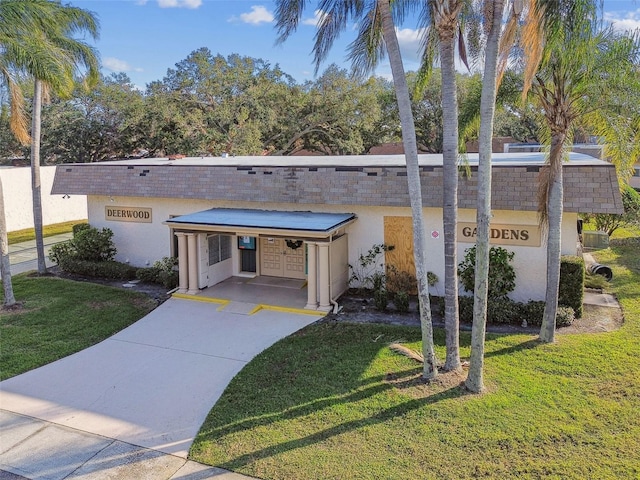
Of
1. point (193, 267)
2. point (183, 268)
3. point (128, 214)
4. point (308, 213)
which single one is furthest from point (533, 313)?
point (128, 214)

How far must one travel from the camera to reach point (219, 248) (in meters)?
16.5

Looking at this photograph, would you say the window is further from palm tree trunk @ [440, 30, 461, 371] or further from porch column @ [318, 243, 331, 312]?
palm tree trunk @ [440, 30, 461, 371]

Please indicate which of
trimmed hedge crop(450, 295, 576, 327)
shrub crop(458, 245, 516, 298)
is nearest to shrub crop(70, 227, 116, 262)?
shrub crop(458, 245, 516, 298)

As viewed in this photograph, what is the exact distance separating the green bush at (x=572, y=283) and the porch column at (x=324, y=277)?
6.04 meters

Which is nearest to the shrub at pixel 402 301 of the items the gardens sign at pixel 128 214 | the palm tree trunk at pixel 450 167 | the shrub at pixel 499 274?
the shrub at pixel 499 274

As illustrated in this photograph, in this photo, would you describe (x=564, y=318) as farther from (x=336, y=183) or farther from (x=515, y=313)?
(x=336, y=183)

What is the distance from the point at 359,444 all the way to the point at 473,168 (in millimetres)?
8623

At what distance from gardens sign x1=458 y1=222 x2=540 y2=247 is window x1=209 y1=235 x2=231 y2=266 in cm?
776

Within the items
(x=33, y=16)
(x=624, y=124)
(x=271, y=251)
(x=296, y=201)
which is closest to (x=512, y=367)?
(x=624, y=124)

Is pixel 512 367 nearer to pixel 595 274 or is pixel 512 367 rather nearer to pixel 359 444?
pixel 359 444

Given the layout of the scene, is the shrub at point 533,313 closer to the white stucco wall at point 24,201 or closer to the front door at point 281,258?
the front door at point 281,258

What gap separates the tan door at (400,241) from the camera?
1452 cm

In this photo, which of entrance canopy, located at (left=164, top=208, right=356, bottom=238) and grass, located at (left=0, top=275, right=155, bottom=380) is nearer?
grass, located at (left=0, top=275, right=155, bottom=380)

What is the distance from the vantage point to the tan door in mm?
14523
